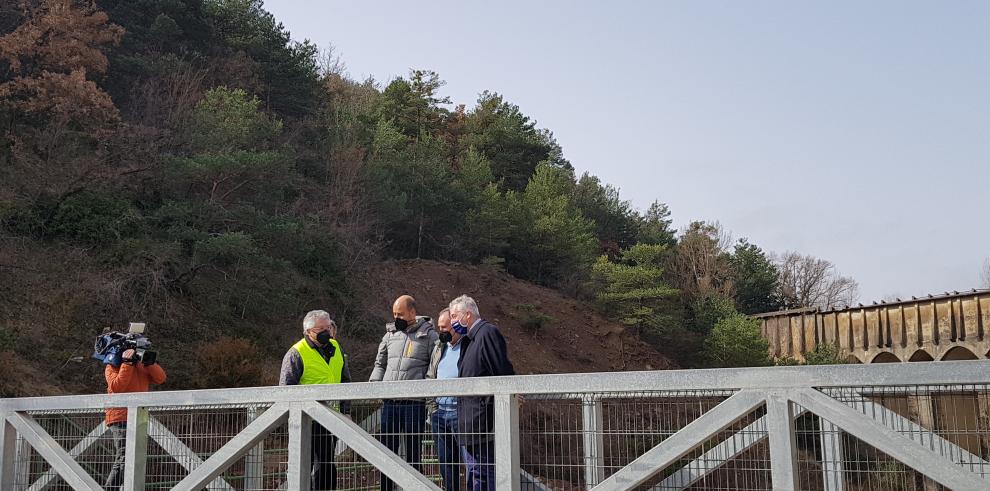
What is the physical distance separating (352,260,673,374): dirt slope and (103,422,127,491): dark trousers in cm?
2562

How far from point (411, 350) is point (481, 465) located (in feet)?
7.20

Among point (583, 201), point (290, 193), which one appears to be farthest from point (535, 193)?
point (290, 193)

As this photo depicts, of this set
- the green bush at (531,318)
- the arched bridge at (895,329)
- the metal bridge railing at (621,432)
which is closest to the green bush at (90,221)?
the metal bridge railing at (621,432)

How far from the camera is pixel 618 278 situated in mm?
41500

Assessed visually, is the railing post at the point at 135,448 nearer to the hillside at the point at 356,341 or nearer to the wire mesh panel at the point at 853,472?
the wire mesh panel at the point at 853,472

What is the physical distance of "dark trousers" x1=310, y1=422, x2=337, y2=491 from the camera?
5.74 metres

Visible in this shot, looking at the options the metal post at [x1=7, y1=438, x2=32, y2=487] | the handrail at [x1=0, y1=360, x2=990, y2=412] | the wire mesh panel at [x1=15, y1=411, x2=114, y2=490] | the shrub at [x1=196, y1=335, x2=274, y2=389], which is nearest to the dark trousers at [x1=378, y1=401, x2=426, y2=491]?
the handrail at [x1=0, y1=360, x2=990, y2=412]

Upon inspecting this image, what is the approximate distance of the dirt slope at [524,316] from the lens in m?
35.4

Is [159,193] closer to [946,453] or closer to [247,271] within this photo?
[247,271]

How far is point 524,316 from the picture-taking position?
3778 centimetres

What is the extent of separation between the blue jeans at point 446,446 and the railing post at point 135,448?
229 cm

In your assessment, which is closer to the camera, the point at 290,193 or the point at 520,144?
the point at 290,193

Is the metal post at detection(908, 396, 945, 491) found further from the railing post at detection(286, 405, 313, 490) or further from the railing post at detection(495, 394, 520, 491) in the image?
the railing post at detection(286, 405, 313, 490)

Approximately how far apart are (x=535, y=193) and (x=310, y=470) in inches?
1574
